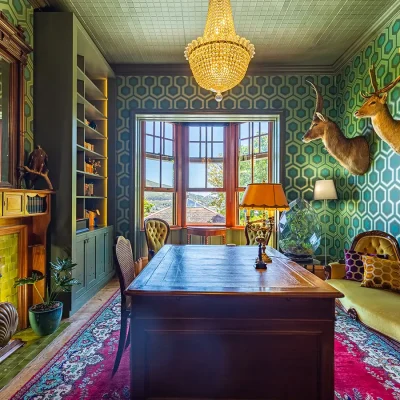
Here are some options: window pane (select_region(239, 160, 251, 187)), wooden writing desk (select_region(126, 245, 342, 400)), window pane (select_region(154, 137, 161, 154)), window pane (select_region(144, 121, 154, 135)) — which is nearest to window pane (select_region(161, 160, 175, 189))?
window pane (select_region(154, 137, 161, 154))

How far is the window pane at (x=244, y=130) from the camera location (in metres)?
5.63

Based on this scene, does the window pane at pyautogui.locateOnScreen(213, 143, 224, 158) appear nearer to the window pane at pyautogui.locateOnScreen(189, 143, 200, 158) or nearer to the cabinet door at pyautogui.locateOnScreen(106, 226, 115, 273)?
the window pane at pyautogui.locateOnScreen(189, 143, 200, 158)

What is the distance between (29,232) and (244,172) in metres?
3.99

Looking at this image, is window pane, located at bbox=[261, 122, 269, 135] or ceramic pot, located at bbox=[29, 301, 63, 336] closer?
ceramic pot, located at bbox=[29, 301, 63, 336]

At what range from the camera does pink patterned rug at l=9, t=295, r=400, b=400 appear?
1855 mm

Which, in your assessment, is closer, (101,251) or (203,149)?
(101,251)

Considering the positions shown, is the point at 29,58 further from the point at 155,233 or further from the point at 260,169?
the point at 260,169

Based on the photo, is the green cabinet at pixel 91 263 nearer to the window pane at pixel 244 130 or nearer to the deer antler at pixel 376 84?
the window pane at pixel 244 130

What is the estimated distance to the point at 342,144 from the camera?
377cm

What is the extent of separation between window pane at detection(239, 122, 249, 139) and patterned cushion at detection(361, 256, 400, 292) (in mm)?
3460

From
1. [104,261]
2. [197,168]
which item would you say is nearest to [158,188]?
[197,168]

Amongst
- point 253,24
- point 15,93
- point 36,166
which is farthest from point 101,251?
point 253,24

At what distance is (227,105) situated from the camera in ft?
15.2

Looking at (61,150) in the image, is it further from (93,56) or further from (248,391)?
(248,391)
